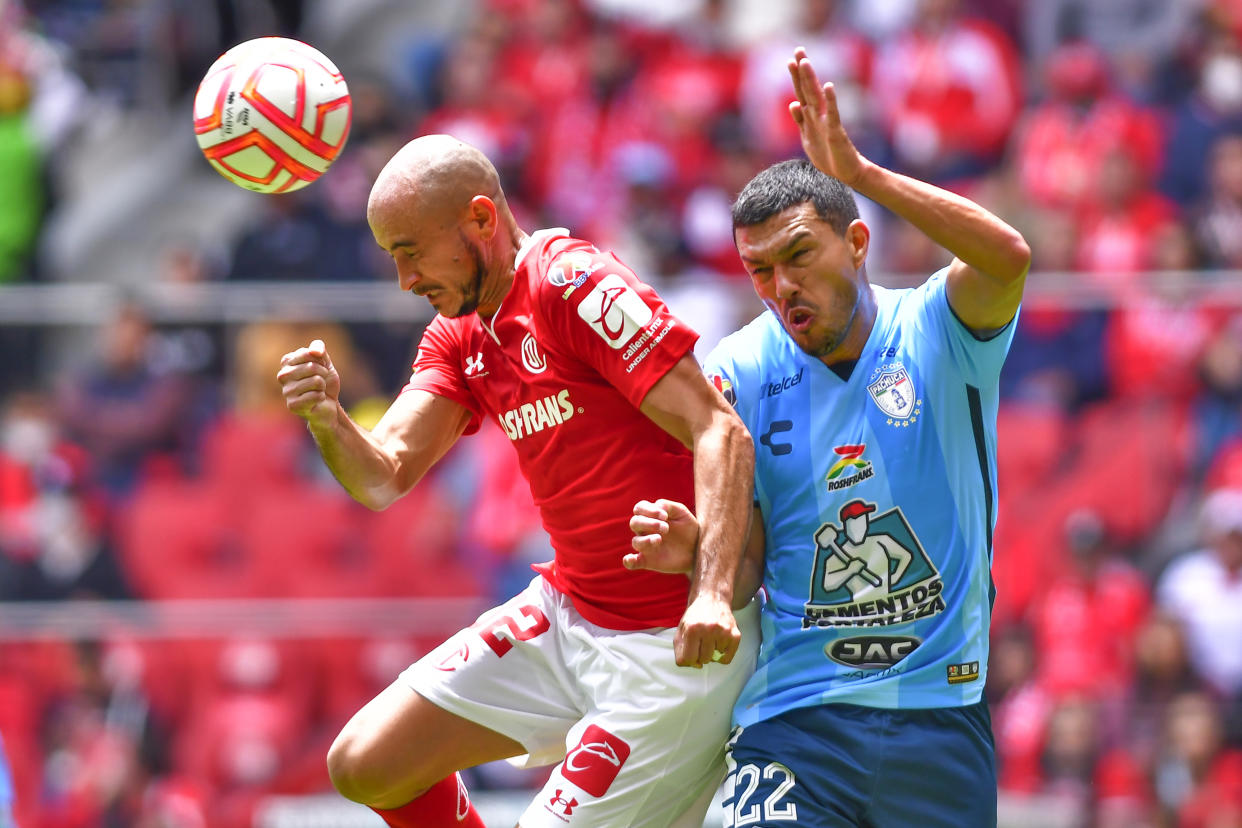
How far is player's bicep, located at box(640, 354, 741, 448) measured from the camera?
510 cm

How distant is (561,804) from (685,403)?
129 cm

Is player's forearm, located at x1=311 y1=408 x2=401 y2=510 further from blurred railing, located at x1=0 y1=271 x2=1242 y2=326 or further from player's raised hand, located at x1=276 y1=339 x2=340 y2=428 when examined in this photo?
blurred railing, located at x1=0 y1=271 x2=1242 y2=326

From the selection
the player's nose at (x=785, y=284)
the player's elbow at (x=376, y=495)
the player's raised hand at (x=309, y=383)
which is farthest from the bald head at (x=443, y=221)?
the player's nose at (x=785, y=284)

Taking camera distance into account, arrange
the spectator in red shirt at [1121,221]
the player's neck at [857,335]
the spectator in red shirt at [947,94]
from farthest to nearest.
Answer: the spectator in red shirt at [947,94]
the spectator in red shirt at [1121,221]
the player's neck at [857,335]

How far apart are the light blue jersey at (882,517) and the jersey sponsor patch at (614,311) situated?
53 cm

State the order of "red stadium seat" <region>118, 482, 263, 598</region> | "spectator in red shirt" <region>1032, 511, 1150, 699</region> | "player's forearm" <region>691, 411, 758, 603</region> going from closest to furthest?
"player's forearm" <region>691, 411, 758, 603</region>, "spectator in red shirt" <region>1032, 511, 1150, 699</region>, "red stadium seat" <region>118, 482, 263, 598</region>

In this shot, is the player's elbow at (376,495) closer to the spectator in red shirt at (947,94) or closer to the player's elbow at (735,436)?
the player's elbow at (735,436)

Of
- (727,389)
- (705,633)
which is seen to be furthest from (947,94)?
(705,633)

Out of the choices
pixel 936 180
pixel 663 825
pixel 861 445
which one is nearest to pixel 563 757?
pixel 663 825

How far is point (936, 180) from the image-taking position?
12578 millimetres

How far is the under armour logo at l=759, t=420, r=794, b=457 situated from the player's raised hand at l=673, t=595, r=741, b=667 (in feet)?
2.35

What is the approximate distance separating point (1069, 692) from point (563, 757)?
188 inches

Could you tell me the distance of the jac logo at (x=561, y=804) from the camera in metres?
5.41

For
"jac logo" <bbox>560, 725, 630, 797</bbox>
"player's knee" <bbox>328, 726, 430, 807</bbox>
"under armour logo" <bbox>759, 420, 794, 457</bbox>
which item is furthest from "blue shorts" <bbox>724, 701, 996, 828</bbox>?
"player's knee" <bbox>328, 726, 430, 807</bbox>
